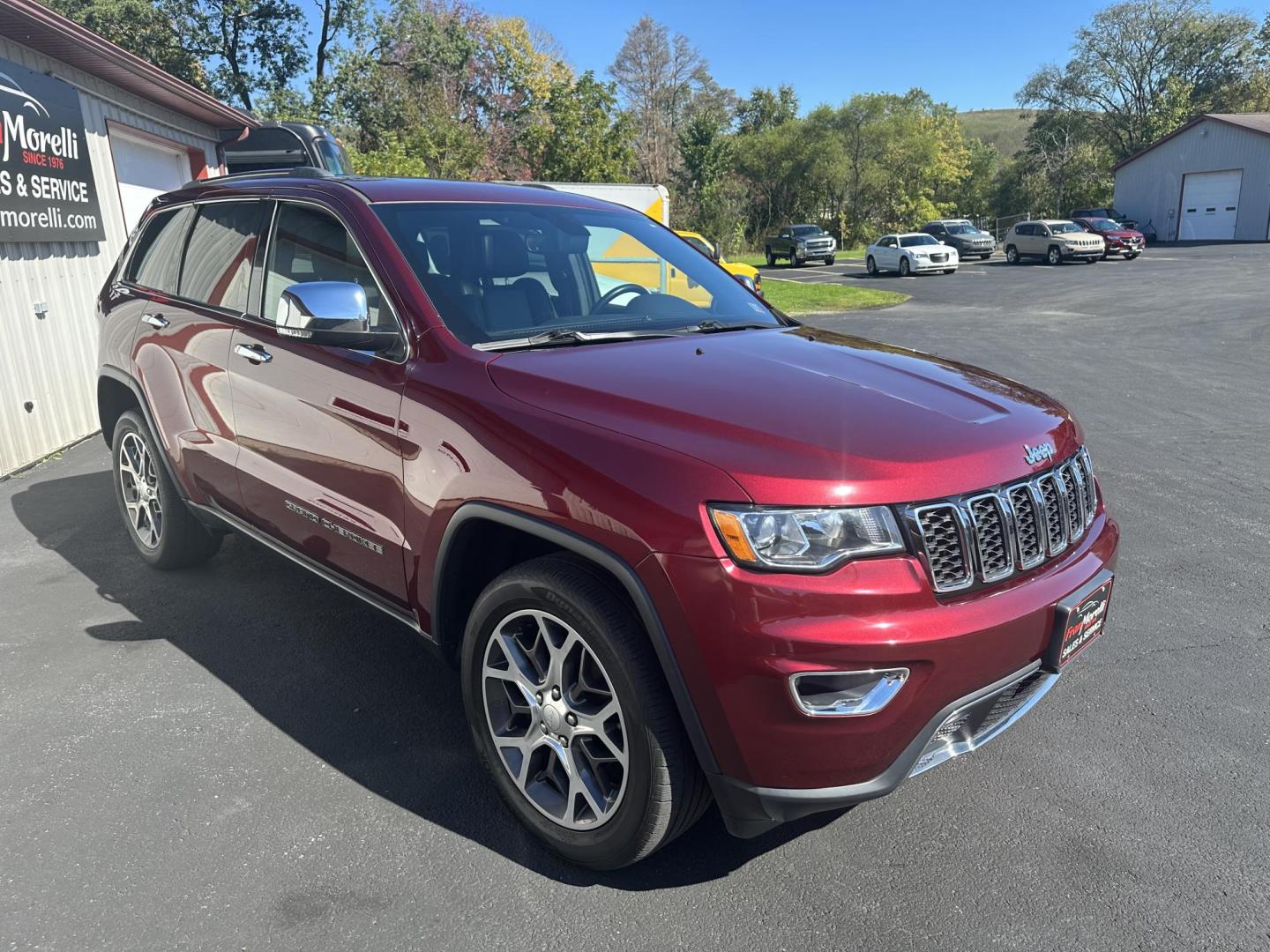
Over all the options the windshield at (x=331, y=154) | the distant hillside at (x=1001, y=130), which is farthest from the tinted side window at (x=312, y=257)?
the distant hillside at (x=1001, y=130)

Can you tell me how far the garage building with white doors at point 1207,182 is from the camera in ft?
136

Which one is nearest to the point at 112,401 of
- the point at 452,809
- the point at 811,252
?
the point at 452,809

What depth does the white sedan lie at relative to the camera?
31781 mm

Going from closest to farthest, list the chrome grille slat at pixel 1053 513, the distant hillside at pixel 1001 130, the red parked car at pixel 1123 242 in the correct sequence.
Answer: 1. the chrome grille slat at pixel 1053 513
2. the red parked car at pixel 1123 242
3. the distant hillside at pixel 1001 130

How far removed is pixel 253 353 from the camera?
11.8 feet

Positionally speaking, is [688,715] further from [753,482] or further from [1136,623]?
[1136,623]

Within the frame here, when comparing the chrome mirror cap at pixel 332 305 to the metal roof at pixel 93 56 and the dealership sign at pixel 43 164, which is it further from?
the dealership sign at pixel 43 164

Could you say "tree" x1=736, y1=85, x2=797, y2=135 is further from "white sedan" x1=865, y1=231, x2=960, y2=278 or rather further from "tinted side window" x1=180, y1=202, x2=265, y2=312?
"tinted side window" x1=180, y1=202, x2=265, y2=312

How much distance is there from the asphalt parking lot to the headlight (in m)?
1.03

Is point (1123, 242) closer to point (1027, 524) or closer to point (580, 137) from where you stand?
point (580, 137)

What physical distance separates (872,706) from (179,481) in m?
3.57

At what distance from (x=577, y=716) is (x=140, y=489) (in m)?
3.49

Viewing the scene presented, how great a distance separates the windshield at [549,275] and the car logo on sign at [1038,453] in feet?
4.30

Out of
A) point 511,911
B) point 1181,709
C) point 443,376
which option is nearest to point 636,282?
point 443,376
